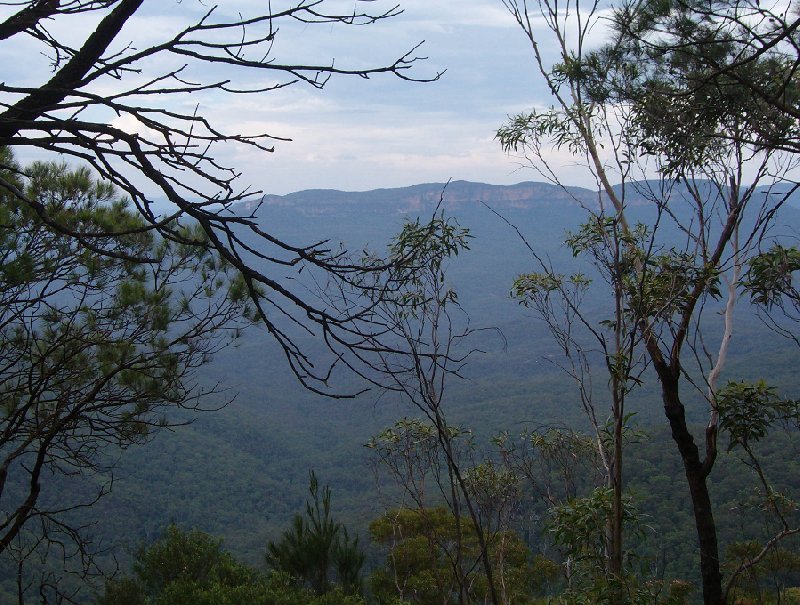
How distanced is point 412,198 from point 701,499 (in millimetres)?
93879

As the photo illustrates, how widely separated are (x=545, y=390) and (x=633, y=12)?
4505 centimetres

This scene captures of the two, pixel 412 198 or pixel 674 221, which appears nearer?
pixel 674 221

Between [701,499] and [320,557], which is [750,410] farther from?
[320,557]

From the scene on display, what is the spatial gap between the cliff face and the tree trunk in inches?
3379

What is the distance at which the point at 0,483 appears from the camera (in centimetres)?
242

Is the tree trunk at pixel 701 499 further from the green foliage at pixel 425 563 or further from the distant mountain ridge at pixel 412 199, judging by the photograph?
the distant mountain ridge at pixel 412 199

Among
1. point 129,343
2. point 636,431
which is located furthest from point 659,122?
point 129,343

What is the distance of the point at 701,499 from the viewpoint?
13.1ft

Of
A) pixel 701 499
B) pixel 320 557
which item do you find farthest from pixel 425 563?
pixel 701 499

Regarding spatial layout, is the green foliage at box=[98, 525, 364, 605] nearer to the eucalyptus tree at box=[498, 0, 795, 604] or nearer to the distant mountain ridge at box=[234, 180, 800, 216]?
the eucalyptus tree at box=[498, 0, 795, 604]

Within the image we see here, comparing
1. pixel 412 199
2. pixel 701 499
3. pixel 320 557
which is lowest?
pixel 320 557

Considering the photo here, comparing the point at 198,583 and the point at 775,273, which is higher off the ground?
the point at 775,273

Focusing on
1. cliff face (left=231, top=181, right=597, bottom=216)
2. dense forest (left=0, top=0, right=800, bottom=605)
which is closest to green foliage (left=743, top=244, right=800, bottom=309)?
dense forest (left=0, top=0, right=800, bottom=605)

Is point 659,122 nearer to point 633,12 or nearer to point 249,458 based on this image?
point 633,12
